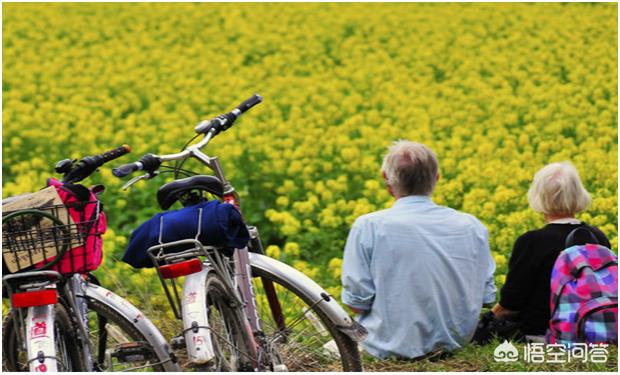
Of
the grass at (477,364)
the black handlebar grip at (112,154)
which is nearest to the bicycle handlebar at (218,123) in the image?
the black handlebar grip at (112,154)

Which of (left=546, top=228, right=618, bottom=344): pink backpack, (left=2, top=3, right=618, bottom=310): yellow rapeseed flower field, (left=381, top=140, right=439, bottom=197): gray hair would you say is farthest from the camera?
(left=2, top=3, right=618, bottom=310): yellow rapeseed flower field

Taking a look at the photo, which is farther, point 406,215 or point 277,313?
point 406,215

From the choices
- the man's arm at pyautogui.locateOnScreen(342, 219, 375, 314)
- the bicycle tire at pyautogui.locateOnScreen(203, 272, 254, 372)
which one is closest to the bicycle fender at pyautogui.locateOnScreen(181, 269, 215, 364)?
the bicycle tire at pyautogui.locateOnScreen(203, 272, 254, 372)

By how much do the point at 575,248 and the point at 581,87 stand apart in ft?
19.8

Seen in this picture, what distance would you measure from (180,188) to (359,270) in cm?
114

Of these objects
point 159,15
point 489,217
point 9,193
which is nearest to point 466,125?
point 489,217

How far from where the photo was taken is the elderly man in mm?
4562

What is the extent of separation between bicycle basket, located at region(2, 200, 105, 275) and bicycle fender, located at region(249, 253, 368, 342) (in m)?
0.85

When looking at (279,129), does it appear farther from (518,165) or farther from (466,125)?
(518,165)

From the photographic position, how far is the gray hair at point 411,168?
4547 millimetres

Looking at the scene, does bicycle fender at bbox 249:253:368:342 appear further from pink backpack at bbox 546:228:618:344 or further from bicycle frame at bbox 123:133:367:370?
pink backpack at bbox 546:228:618:344

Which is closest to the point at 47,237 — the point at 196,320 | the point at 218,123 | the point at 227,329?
the point at 196,320

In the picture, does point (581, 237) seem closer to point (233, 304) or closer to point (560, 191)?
point (560, 191)

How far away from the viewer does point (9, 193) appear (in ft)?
24.7
